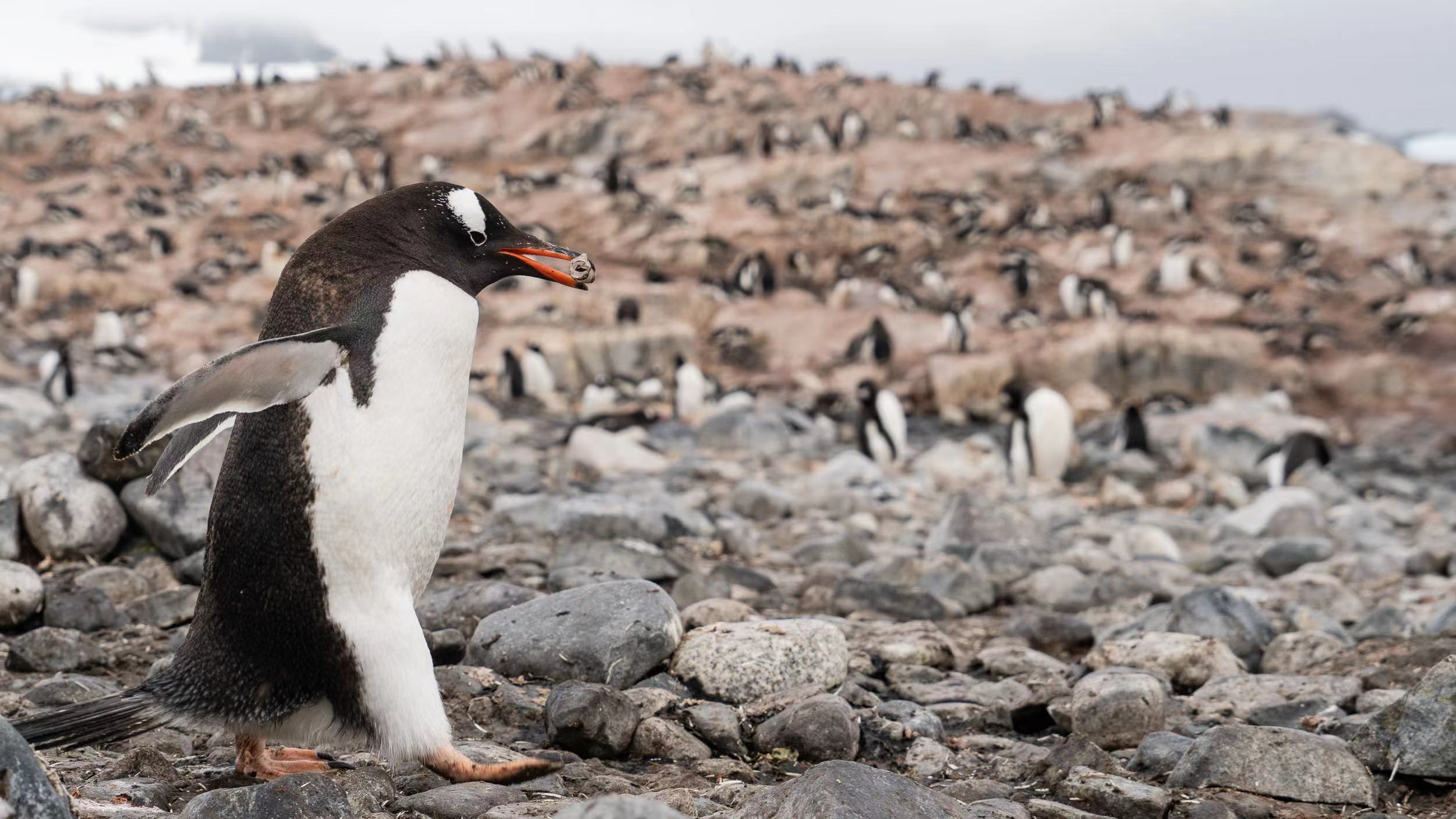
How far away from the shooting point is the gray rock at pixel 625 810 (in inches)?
69.6

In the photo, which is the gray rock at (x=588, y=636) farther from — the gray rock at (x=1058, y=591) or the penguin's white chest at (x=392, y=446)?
the gray rock at (x=1058, y=591)

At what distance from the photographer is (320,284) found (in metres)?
3.04

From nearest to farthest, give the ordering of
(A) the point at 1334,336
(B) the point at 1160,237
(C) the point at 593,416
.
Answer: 1. (C) the point at 593,416
2. (A) the point at 1334,336
3. (B) the point at 1160,237

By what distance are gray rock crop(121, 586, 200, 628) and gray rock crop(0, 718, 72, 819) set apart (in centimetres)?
243

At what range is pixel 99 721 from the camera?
8.98 feet

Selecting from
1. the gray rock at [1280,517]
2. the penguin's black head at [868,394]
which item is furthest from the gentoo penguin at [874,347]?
the gray rock at [1280,517]

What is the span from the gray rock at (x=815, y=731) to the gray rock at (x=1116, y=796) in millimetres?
614

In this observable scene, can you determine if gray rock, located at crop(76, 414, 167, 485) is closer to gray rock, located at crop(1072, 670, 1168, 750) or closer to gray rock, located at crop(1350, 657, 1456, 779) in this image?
gray rock, located at crop(1072, 670, 1168, 750)

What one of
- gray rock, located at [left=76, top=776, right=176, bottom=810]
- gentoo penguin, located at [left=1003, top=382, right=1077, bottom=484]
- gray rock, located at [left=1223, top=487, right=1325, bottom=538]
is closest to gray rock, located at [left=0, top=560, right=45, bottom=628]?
gray rock, located at [left=76, top=776, right=176, bottom=810]

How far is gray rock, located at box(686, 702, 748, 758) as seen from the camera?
3.42 metres

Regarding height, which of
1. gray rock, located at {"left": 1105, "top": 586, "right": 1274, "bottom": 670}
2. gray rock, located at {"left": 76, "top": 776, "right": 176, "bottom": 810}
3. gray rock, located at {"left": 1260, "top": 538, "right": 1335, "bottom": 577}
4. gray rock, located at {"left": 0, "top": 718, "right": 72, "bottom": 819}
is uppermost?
gray rock, located at {"left": 0, "top": 718, "right": 72, "bottom": 819}

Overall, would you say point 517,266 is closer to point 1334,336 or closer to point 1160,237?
point 1334,336

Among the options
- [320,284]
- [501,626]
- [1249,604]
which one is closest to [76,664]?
[501,626]

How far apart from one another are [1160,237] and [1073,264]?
3.05m
